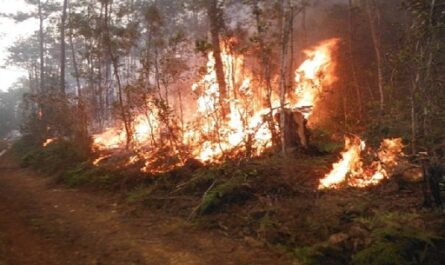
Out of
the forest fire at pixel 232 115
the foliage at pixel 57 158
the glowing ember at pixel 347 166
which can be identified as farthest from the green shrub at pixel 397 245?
the foliage at pixel 57 158

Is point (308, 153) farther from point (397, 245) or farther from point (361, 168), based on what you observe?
point (397, 245)

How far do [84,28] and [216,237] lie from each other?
18.6 meters

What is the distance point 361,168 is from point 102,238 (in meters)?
6.29

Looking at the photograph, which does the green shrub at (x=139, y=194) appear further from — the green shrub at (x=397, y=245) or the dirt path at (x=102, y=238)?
the green shrub at (x=397, y=245)

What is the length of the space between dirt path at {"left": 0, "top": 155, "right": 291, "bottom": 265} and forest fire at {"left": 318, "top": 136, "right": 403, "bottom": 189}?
11.1 feet

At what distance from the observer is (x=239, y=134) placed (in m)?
16.4

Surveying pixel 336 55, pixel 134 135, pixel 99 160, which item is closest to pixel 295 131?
pixel 99 160

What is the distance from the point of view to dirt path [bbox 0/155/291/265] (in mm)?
7332

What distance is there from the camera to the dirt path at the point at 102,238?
7332 millimetres

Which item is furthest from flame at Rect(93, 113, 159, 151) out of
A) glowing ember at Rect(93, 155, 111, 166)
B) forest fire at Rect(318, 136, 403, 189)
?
forest fire at Rect(318, 136, 403, 189)

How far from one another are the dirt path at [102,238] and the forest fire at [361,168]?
3.37 metres

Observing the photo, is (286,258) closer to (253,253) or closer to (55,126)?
(253,253)

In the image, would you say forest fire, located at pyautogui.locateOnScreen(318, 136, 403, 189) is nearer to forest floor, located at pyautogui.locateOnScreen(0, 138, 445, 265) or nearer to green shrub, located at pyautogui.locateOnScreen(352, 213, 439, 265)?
forest floor, located at pyautogui.locateOnScreen(0, 138, 445, 265)

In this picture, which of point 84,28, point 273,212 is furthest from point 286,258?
point 84,28
